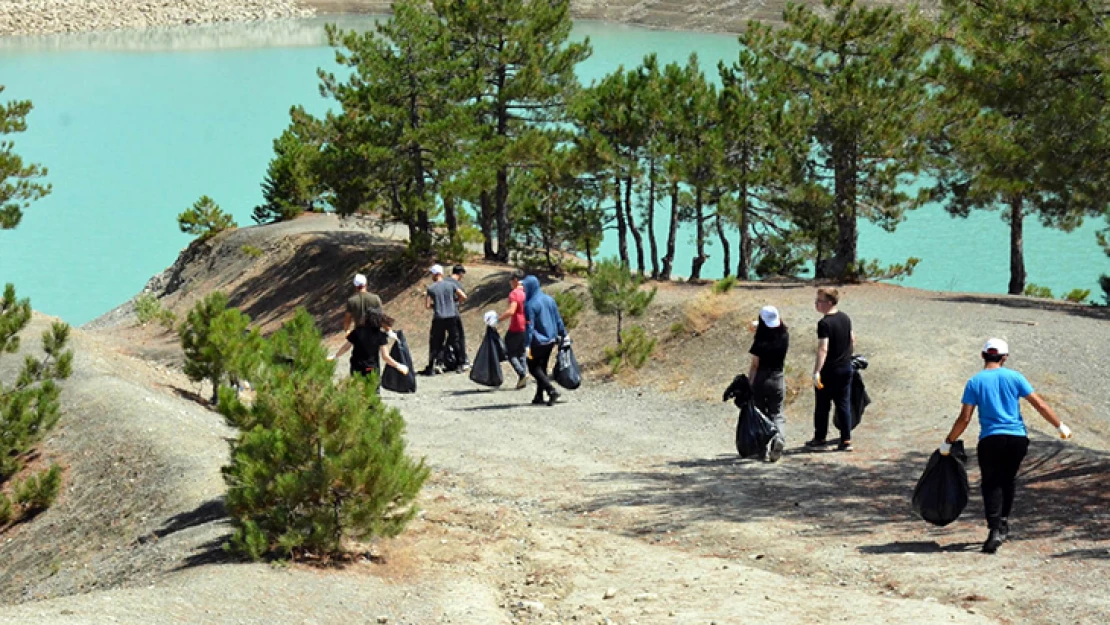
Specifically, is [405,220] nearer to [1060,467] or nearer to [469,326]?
[469,326]

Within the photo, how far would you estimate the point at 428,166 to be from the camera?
96.3ft

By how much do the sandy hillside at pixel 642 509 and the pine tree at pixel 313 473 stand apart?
11.6 inches

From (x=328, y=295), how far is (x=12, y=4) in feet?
352

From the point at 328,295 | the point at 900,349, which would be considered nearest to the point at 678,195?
the point at 328,295

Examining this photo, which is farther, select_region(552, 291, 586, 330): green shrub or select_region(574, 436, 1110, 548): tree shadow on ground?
select_region(552, 291, 586, 330): green shrub

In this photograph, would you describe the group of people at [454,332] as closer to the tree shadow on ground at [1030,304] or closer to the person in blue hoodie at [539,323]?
the person in blue hoodie at [539,323]

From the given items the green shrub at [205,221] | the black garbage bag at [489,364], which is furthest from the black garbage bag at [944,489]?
the green shrub at [205,221]

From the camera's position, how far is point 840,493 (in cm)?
1189

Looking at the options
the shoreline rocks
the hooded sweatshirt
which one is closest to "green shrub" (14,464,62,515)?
the hooded sweatshirt

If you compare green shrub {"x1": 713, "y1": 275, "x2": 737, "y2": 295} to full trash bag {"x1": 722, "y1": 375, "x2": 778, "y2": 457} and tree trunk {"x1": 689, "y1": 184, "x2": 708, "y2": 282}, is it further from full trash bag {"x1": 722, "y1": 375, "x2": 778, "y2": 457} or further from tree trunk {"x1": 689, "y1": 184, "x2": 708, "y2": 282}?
full trash bag {"x1": 722, "y1": 375, "x2": 778, "y2": 457}

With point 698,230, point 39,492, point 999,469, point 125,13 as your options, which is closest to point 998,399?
point 999,469

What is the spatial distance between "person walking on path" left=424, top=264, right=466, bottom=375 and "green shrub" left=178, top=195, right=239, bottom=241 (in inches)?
758

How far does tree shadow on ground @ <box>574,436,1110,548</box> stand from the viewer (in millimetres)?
10773

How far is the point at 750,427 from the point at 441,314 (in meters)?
7.48
